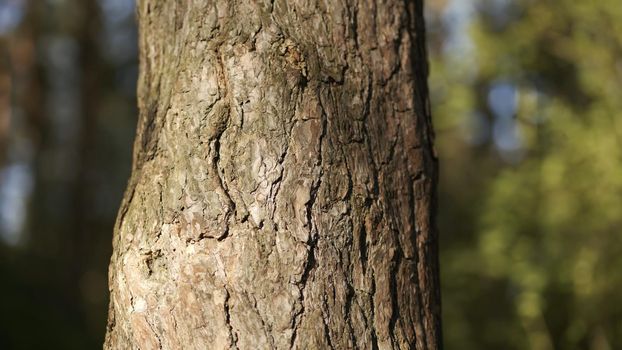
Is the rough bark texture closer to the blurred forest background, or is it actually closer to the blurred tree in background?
the blurred forest background

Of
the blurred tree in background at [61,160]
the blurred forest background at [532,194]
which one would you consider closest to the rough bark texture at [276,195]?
the blurred forest background at [532,194]

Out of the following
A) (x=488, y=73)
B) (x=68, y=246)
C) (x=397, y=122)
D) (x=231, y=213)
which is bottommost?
(x=68, y=246)

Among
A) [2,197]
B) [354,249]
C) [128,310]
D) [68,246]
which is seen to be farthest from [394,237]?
[2,197]

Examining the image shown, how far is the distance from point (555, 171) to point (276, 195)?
4423 mm

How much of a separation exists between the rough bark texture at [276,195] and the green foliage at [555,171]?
3941 mm

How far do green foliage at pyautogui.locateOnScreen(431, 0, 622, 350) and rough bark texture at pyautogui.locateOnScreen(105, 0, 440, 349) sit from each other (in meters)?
3.94

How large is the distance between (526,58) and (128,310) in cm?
498

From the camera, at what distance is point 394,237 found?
1831 millimetres

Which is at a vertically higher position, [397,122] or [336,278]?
[397,122]

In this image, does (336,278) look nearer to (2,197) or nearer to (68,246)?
(68,246)

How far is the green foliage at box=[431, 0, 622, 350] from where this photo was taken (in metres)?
5.60

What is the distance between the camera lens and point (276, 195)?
172 centimetres

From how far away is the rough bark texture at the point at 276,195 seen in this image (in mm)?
1690

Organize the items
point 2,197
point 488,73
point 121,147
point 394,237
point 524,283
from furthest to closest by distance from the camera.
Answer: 1. point 121,147
2. point 2,197
3. point 488,73
4. point 524,283
5. point 394,237
